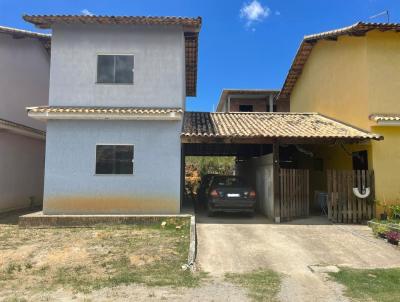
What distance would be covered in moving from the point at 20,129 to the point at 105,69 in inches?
182

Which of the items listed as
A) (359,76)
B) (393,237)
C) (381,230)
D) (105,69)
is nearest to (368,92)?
(359,76)

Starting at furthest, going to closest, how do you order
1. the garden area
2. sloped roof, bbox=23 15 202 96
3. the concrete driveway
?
sloped roof, bbox=23 15 202 96 → the garden area → the concrete driveway

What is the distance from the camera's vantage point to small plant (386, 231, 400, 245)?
905cm

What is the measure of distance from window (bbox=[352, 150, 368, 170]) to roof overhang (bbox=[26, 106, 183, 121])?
6548 mm

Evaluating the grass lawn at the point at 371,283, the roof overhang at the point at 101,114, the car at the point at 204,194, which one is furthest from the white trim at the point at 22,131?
the grass lawn at the point at 371,283

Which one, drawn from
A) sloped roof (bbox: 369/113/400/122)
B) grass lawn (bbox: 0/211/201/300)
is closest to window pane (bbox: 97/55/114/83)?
grass lawn (bbox: 0/211/201/300)

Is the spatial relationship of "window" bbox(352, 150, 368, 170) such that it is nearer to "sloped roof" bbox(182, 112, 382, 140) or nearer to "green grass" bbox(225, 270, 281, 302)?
"sloped roof" bbox(182, 112, 382, 140)

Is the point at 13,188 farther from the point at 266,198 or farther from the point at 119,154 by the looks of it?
the point at 266,198

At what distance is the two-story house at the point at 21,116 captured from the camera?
47.8 feet

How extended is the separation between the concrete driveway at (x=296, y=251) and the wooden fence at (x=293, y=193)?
0.63 m

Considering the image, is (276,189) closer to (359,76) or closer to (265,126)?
(265,126)

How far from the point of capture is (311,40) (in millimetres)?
15570

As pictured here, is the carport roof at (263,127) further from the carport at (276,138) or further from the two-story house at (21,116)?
the two-story house at (21,116)

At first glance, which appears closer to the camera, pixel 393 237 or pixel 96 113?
Result: pixel 393 237
